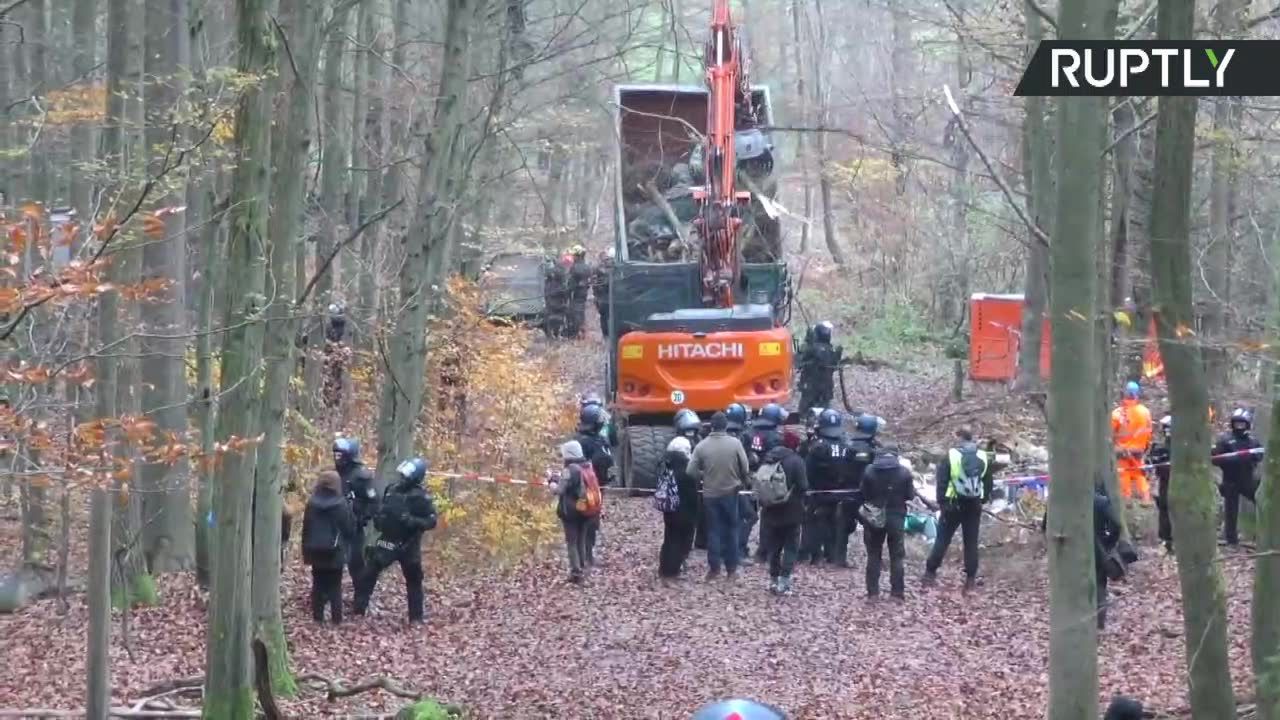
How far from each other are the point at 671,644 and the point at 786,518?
6.95 feet

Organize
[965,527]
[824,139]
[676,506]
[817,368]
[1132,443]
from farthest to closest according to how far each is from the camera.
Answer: [824,139], [817,368], [1132,443], [676,506], [965,527]

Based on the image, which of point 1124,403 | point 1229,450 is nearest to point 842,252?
point 1124,403

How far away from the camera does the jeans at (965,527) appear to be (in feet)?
47.8

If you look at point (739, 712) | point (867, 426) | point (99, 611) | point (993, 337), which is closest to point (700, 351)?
point (867, 426)

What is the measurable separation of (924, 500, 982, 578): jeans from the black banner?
604cm

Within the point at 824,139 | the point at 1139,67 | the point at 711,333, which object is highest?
the point at 824,139

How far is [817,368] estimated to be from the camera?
23109 mm

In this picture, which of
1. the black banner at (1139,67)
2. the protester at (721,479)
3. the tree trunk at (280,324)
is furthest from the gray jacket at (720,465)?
the black banner at (1139,67)

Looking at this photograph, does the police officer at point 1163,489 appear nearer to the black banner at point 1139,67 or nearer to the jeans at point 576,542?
→ the jeans at point 576,542

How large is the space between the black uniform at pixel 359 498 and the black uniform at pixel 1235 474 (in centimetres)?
875

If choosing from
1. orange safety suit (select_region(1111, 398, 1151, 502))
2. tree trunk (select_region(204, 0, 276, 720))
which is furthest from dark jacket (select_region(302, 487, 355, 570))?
orange safety suit (select_region(1111, 398, 1151, 502))

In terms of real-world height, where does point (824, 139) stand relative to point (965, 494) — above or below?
above

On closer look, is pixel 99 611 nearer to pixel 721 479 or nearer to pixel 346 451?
pixel 346 451

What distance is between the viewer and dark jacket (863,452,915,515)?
14.1 m
